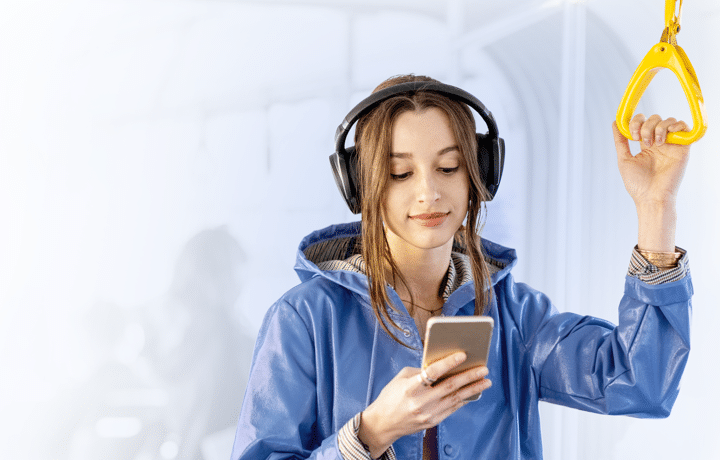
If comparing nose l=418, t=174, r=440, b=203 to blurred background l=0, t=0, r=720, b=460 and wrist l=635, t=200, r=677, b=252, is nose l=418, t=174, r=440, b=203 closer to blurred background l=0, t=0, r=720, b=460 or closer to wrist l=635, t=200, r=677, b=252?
wrist l=635, t=200, r=677, b=252

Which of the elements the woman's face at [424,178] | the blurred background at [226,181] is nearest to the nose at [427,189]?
the woman's face at [424,178]

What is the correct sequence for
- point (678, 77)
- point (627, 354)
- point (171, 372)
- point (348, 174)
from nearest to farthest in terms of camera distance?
point (678, 77)
point (627, 354)
point (348, 174)
point (171, 372)

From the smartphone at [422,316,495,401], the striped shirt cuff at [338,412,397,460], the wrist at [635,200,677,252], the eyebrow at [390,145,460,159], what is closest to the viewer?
the smartphone at [422,316,495,401]

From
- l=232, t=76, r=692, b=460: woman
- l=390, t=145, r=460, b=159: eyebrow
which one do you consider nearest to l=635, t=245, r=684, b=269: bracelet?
l=232, t=76, r=692, b=460: woman

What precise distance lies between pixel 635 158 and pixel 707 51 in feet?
5.09

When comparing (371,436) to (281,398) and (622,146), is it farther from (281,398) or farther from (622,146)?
(622,146)

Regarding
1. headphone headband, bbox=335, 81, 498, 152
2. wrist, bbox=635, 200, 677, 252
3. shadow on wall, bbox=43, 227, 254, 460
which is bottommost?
shadow on wall, bbox=43, 227, 254, 460

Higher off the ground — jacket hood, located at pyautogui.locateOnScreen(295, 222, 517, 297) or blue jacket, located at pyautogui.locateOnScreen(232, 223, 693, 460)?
jacket hood, located at pyautogui.locateOnScreen(295, 222, 517, 297)

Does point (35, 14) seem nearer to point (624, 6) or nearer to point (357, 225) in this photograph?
point (357, 225)

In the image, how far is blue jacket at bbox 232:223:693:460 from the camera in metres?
1.23

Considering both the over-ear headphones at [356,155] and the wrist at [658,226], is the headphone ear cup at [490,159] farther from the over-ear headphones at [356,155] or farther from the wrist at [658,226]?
the wrist at [658,226]

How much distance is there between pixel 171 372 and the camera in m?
2.21

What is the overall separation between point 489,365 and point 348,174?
0.49 metres

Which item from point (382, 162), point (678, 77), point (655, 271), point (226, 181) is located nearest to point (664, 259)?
point (655, 271)
